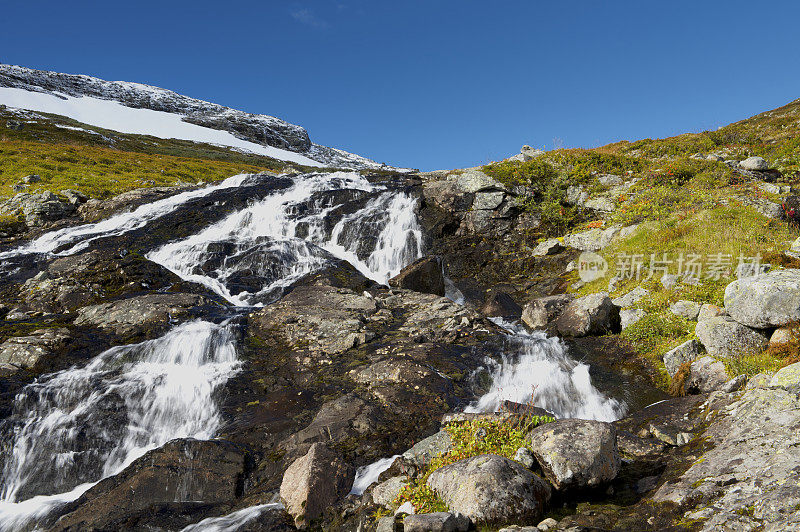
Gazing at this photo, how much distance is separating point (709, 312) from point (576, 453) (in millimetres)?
7012

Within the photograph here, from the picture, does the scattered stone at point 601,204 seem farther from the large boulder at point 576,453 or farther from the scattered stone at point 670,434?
the large boulder at point 576,453

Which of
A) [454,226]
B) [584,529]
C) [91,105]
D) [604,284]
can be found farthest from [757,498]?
[91,105]

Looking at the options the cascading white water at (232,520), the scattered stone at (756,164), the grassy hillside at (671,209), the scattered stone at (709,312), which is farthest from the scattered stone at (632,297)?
the scattered stone at (756,164)

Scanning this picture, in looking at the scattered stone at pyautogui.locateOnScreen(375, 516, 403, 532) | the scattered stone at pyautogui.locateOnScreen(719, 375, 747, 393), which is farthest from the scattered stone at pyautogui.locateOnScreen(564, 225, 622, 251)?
the scattered stone at pyautogui.locateOnScreen(375, 516, 403, 532)

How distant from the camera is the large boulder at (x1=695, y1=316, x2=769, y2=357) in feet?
28.7

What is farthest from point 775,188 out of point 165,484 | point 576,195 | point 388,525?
point 165,484

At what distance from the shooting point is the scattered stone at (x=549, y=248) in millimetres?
19516

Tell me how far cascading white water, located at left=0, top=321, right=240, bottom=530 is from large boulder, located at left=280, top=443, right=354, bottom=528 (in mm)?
3375

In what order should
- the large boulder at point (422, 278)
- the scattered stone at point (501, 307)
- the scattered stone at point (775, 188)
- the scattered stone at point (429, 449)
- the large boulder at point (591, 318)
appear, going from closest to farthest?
the scattered stone at point (429, 449) → the large boulder at point (591, 318) → the scattered stone at point (501, 307) → the large boulder at point (422, 278) → the scattered stone at point (775, 188)

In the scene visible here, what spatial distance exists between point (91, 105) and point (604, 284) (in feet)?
406

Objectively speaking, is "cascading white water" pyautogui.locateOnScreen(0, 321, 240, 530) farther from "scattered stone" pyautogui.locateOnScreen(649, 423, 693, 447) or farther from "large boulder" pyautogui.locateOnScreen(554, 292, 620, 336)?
"large boulder" pyautogui.locateOnScreen(554, 292, 620, 336)

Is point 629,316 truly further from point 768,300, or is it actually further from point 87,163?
point 87,163

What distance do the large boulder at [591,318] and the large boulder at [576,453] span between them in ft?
21.5

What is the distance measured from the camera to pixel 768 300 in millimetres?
8516
